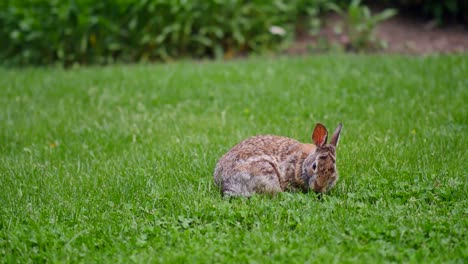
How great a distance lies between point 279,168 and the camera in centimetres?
593

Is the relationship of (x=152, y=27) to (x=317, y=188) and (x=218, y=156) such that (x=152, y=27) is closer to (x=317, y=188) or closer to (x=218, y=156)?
(x=218, y=156)

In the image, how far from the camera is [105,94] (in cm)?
1027

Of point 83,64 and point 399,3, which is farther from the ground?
point 399,3

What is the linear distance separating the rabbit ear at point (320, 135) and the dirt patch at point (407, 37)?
785cm

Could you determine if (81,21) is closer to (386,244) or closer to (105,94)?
(105,94)

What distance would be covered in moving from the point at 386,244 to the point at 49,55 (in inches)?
419

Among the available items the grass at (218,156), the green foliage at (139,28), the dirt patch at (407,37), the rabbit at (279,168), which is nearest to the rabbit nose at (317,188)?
the rabbit at (279,168)

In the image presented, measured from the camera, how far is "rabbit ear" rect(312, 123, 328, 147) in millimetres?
5652

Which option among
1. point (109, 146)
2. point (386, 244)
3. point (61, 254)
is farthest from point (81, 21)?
point (386, 244)

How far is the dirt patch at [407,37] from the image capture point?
13091 millimetres

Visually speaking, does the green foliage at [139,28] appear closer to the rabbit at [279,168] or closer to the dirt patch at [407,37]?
the dirt patch at [407,37]

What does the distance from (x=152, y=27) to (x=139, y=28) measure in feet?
1.02

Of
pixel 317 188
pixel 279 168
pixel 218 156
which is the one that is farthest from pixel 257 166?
pixel 218 156

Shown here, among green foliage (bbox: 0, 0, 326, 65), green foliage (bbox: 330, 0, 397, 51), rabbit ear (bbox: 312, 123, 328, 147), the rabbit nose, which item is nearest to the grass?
the rabbit nose
